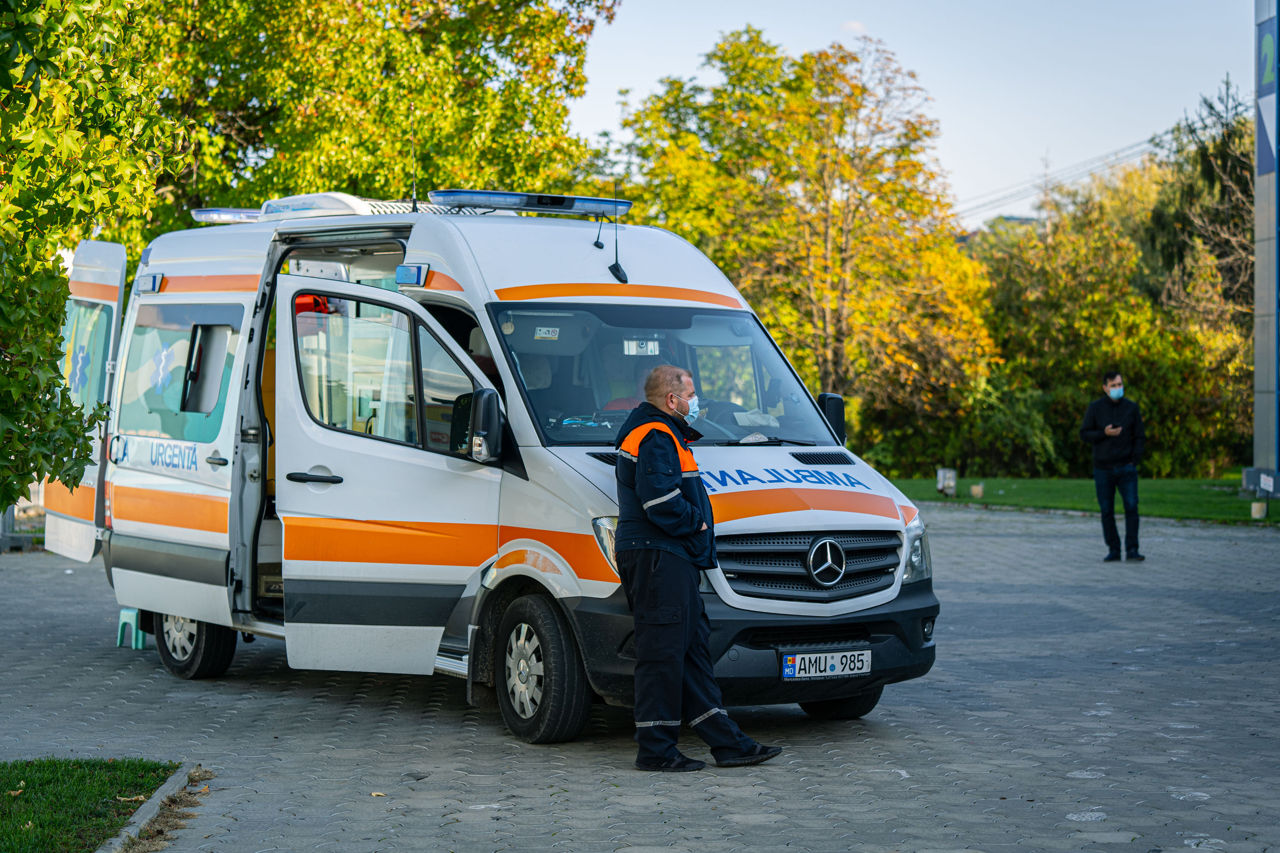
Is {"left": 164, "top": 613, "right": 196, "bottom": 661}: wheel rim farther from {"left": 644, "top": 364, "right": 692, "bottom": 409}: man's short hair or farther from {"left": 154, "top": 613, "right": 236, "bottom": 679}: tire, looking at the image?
{"left": 644, "top": 364, "right": 692, "bottom": 409}: man's short hair

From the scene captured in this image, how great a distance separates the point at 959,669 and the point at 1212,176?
3596cm

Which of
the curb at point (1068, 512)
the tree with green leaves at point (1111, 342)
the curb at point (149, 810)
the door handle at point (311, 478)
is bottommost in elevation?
the curb at point (149, 810)

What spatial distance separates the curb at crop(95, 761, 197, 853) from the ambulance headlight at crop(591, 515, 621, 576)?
2116mm

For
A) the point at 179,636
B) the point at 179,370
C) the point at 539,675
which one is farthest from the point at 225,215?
the point at 539,675

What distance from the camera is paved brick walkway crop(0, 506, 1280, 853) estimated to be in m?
6.10

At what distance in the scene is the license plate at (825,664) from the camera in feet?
24.6

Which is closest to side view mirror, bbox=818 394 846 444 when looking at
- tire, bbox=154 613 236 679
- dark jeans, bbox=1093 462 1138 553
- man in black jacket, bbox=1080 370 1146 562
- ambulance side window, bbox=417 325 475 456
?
ambulance side window, bbox=417 325 475 456

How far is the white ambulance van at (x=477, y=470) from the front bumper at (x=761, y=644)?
0.5 inches

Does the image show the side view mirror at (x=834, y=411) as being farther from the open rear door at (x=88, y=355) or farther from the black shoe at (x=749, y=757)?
the open rear door at (x=88, y=355)

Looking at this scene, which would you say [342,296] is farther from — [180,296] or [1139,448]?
[1139,448]

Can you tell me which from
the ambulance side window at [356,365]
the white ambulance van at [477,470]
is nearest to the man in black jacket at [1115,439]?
the white ambulance van at [477,470]

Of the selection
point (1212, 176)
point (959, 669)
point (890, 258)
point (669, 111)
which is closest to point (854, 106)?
point (890, 258)

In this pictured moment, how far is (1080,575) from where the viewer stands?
619 inches

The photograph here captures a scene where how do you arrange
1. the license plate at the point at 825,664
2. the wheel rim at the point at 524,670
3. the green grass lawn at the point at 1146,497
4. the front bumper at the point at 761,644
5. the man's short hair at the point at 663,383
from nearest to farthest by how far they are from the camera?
1. the man's short hair at the point at 663,383
2. the front bumper at the point at 761,644
3. the license plate at the point at 825,664
4. the wheel rim at the point at 524,670
5. the green grass lawn at the point at 1146,497
